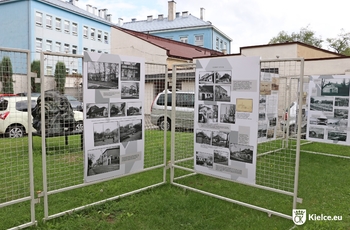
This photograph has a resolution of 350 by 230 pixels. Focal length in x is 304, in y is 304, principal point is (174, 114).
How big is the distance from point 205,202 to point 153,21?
4542cm

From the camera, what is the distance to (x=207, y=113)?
14.5 feet

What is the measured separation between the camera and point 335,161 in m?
7.00

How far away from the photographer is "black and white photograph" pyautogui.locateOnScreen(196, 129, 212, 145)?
14.6ft

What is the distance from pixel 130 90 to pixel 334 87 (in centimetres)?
505

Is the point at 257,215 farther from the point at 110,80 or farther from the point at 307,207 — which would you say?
the point at 110,80

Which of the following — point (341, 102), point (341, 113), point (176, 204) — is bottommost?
point (176, 204)

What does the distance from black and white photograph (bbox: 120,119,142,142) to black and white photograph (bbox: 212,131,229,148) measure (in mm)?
1084

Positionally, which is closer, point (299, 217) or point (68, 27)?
point (299, 217)

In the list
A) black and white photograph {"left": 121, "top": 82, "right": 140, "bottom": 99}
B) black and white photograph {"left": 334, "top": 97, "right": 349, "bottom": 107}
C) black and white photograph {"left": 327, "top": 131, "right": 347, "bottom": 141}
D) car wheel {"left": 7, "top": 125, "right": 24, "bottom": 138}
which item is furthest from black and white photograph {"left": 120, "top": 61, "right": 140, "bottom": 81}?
black and white photograph {"left": 327, "top": 131, "right": 347, "bottom": 141}

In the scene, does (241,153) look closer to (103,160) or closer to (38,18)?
(103,160)

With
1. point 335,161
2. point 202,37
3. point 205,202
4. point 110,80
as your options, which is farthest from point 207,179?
point 202,37

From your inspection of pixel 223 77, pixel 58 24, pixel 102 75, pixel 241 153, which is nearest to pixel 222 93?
pixel 223 77

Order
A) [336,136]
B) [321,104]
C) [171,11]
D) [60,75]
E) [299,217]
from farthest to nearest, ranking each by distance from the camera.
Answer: [171,11]
[321,104]
[336,136]
[299,217]
[60,75]

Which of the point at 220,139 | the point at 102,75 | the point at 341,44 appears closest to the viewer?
the point at 102,75
